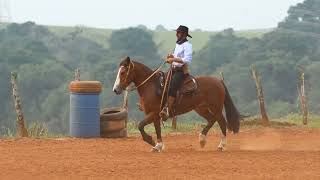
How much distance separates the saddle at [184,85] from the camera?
1454 centimetres

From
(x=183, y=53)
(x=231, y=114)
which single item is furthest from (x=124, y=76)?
(x=231, y=114)

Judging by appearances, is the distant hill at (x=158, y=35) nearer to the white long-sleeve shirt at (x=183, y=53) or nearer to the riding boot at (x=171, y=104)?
the riding boot at (x=171, y=104)

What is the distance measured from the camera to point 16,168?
1152cm

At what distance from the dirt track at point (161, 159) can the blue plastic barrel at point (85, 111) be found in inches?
34.9

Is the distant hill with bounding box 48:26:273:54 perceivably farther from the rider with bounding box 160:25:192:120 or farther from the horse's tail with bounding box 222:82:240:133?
the rider with bounding box 160:25:192:120

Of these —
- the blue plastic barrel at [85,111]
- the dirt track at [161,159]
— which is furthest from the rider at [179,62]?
the blue plastic barrel at [85,111]

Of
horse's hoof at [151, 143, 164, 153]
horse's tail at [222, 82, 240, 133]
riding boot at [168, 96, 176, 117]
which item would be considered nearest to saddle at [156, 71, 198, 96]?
riding boot at [168, 96, 176, 117]

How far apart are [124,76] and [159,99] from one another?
0.84 meters

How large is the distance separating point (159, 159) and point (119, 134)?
20.0ft

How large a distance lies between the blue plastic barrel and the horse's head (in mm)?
3999

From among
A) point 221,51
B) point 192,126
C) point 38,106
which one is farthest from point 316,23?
point 192,126

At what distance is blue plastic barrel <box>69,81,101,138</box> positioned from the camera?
1830cm

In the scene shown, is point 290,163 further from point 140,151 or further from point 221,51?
point 221,51

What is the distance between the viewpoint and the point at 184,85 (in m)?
14.6
